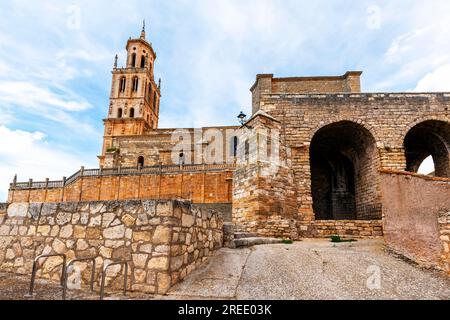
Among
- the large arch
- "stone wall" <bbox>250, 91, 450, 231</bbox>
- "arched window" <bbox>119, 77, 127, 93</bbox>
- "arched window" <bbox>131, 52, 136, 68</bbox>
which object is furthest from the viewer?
"arched window" <bbox>131, 52, 136, 68</bbox>

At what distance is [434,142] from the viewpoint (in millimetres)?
12633

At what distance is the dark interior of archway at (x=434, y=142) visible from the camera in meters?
11.7

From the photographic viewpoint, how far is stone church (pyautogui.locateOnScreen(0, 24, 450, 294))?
158 inches

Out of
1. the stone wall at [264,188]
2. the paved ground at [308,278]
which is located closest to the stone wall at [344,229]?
the stone wall at [264,188]

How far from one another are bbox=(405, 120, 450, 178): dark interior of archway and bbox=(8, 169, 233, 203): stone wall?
1282 centimetres

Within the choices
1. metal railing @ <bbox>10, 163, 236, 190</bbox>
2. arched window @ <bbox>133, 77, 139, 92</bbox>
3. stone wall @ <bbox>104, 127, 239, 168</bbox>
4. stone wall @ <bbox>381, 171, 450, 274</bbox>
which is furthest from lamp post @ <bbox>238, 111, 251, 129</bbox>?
arched window @ <bbox>133, 77, 139, 92</bbox>

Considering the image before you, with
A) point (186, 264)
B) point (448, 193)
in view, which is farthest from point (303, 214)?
point (186, 264)

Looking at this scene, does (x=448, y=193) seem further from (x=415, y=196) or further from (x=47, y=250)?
(x=47, y=250)

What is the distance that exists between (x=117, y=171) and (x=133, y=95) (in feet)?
70.3

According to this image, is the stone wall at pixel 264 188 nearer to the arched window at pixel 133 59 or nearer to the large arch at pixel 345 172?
the large arch at pixel 345 172

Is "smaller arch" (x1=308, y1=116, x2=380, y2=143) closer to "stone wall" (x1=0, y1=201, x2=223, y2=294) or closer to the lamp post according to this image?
the lamp post

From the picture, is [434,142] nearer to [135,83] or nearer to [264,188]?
[264,188]

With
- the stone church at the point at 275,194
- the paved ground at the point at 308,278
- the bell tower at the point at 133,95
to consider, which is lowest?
the paved ground at the point at 308,278

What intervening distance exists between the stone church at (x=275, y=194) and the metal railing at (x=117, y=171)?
12 cm
